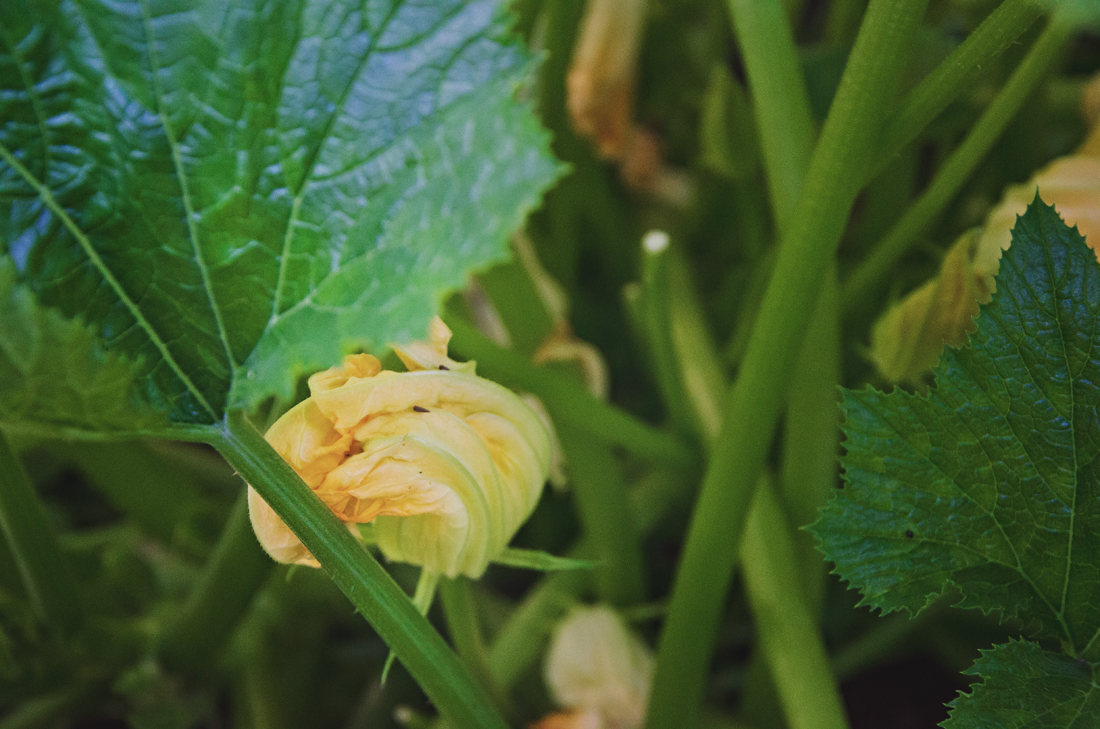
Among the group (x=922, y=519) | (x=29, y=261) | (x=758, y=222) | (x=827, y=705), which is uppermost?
(x=29, y=261)

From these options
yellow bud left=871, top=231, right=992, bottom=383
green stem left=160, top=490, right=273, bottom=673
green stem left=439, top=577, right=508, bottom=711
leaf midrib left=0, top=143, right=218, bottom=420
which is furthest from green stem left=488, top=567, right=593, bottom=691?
leaf midrib left=0, top=143, right=218, bottom=420

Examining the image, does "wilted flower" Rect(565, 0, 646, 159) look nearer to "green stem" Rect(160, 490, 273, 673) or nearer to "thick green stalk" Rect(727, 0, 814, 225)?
"thick green stalk" Rect(727, 0, 814, 225)

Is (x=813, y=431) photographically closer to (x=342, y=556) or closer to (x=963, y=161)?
(x=963, y=161)

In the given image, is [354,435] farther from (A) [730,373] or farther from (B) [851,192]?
(A) [730,373]

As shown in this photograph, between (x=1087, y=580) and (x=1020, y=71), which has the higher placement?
(x=1020, y=71)

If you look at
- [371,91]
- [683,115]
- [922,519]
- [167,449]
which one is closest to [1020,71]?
[922,519]

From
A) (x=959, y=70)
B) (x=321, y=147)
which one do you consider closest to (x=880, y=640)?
(x=959, y=70)
